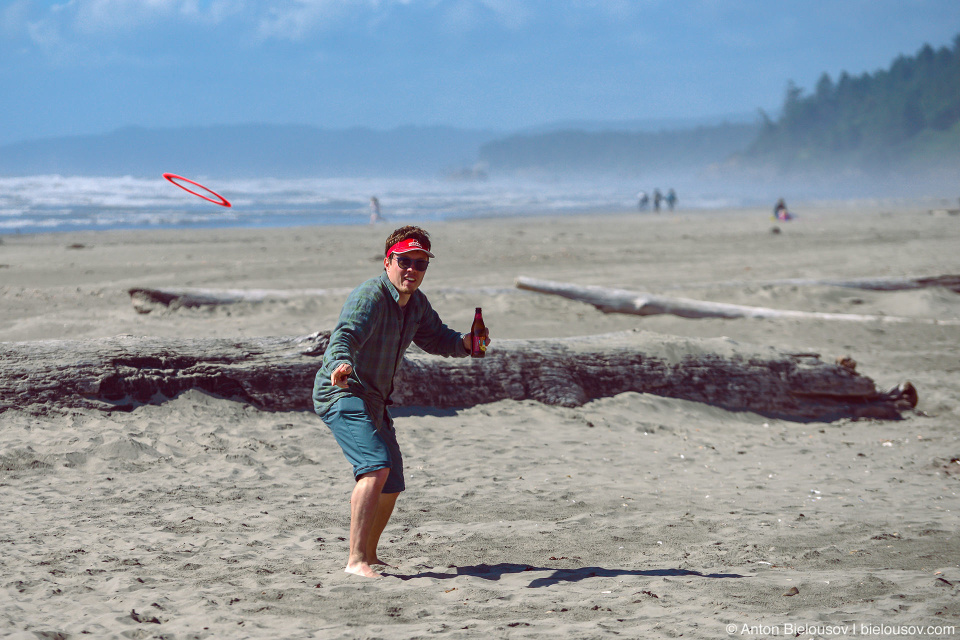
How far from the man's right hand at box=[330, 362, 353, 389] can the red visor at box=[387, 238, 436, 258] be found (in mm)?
638

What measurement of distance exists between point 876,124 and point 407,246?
139064mm

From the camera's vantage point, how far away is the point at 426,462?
6.14m

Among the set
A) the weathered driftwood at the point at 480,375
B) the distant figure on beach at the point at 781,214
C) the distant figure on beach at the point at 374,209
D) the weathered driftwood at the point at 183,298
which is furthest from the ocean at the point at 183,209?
the weathered driftwood at the point at 480,375

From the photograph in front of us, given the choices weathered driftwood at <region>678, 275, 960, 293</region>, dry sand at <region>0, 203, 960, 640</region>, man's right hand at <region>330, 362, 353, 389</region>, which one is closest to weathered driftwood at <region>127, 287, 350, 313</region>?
dry sand at <region>0, 203, 960, 640</region>

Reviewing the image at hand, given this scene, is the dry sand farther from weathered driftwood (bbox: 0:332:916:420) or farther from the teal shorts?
the teal shorts

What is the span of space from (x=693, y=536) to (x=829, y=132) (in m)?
147

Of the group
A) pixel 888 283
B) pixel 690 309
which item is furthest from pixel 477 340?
pixel 888 283

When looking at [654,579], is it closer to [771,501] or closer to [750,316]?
[771,501]

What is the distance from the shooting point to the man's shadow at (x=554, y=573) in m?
4.04

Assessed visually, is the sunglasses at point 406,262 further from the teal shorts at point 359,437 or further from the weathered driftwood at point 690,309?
the weathered driftwood at point 690,309

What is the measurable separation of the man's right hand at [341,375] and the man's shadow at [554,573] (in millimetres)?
1036

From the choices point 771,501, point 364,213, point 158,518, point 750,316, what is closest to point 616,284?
point 750,316

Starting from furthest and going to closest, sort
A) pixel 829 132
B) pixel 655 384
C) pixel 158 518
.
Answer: pixel 829 132, pixel 655 384, pixel 158 518

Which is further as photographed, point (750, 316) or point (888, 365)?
point (750, 316)
